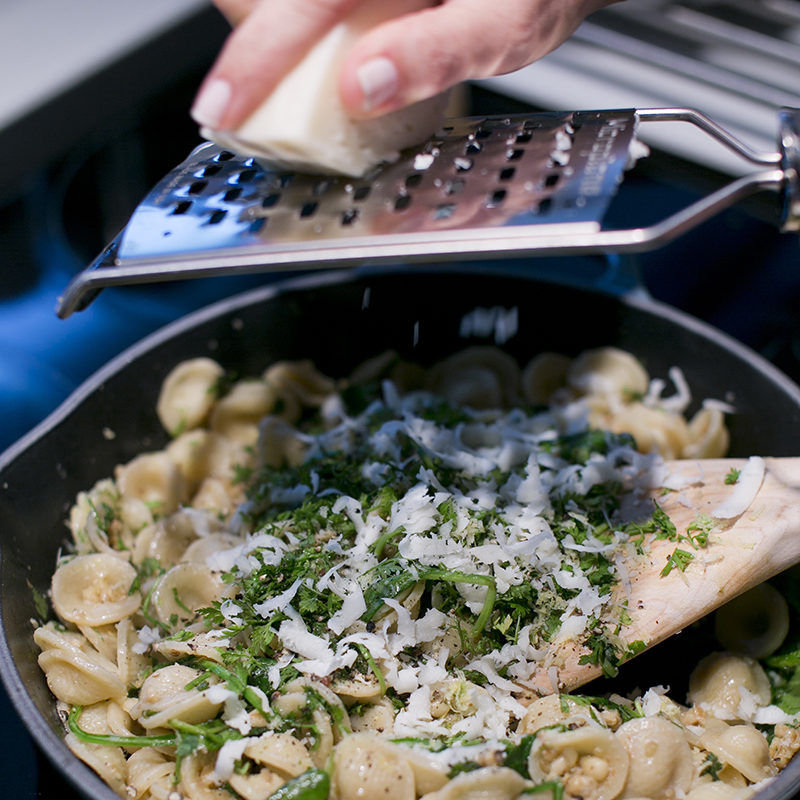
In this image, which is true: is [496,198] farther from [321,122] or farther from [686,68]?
[686,68]

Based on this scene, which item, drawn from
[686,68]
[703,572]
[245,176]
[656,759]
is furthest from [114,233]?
[656,759]

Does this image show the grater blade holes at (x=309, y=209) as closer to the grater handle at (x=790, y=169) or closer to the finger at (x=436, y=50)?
the finger at (x=436, y=50)

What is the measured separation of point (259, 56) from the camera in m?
1.25

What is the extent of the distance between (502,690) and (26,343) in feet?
5.89

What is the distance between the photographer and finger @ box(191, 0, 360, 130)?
49.3 inches

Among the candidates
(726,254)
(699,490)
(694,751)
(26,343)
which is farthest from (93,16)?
(694,751)

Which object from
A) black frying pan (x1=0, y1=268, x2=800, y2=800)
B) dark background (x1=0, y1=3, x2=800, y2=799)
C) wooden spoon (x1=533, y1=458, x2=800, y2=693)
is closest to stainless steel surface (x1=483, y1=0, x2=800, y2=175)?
dark background (x1=0, y1=3, x2=800, y2=799)

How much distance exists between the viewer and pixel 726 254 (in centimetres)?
283

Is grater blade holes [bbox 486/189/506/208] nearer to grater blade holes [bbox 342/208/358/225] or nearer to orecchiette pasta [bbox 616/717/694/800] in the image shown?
grater blade holes [bbox 342/208/358/225]

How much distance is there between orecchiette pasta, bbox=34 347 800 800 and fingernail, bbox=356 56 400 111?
0.79 metres

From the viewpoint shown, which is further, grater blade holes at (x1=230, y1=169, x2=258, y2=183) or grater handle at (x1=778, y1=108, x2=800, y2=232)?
grater blade holes at (x1=230, y1=169, x2=258, y2=183)

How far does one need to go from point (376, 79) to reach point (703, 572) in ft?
3.65

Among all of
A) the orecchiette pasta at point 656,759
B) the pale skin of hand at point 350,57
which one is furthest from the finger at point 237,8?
the orecchiette pasta at point 656,759

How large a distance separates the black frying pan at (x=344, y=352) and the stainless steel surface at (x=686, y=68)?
2.43 ft
